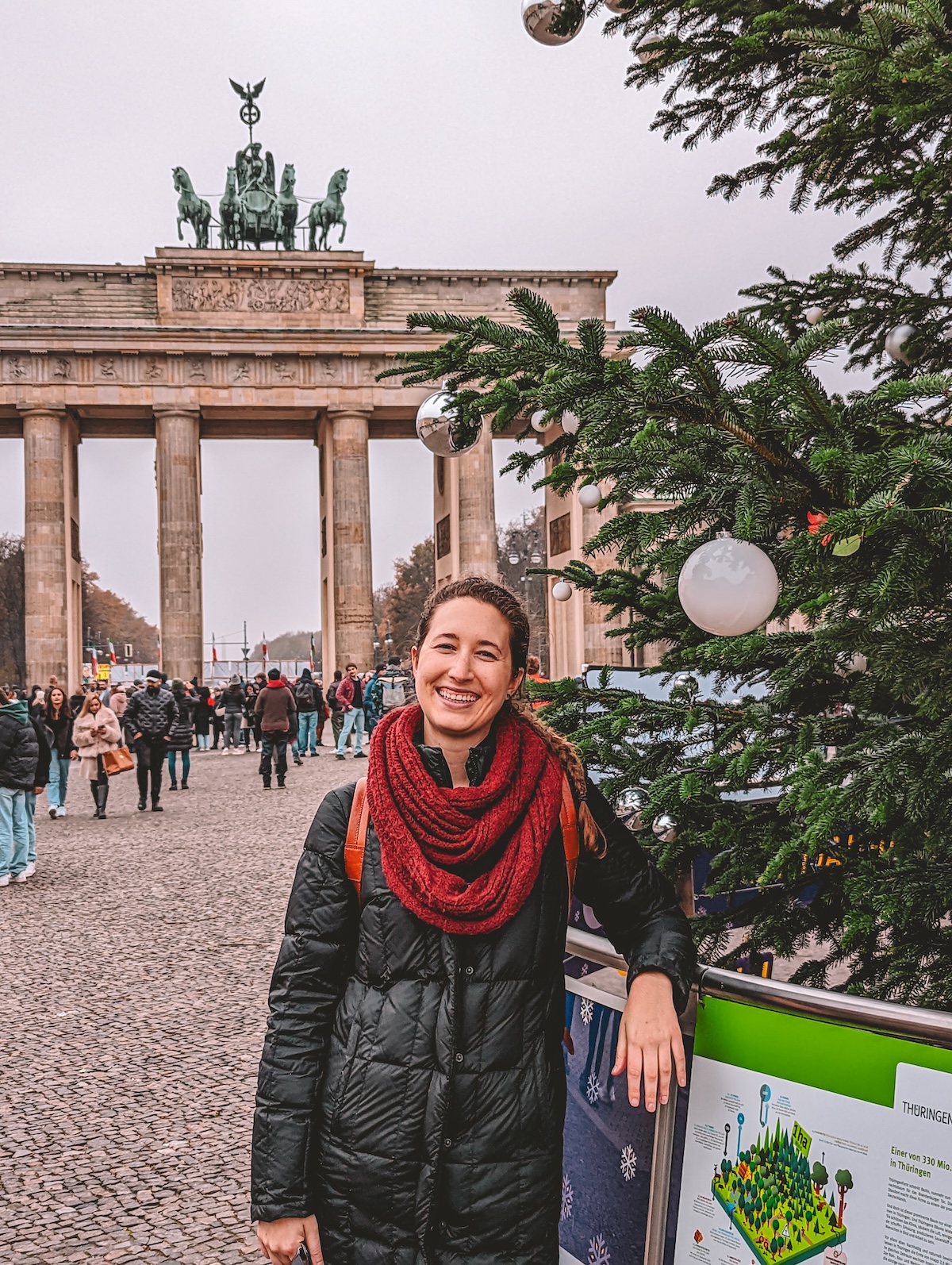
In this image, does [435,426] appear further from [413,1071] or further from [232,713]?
[232,713]

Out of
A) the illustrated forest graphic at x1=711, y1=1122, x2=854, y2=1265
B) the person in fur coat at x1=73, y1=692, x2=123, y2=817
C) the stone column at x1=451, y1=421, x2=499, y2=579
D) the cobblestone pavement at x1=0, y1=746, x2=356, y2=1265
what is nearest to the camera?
the illustrated forest graphic at x1=711, y1=1122, x2=854, y2=1265

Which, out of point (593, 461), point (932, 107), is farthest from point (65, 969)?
point (932, 107)

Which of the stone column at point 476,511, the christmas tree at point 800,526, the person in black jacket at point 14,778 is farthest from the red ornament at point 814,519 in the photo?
the stone column at point 476,511

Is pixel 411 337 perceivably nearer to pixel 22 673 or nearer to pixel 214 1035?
pixel 22 673

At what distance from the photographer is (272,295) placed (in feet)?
134

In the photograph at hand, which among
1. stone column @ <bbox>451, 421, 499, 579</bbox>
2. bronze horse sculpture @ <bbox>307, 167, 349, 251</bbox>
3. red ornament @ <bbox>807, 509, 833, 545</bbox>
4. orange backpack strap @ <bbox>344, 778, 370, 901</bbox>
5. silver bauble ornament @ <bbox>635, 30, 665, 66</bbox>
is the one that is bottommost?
orange backpack strap @ <bbox>344, 778, 370, 901</bbox>

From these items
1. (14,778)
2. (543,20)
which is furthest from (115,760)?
(543,20)

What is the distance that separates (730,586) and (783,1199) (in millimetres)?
1099

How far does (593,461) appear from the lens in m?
2.89

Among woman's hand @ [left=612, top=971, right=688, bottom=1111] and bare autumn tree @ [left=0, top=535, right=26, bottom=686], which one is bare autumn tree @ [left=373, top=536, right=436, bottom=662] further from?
woman's hand @ [left=612, top=971, right=688, bottom=1111]

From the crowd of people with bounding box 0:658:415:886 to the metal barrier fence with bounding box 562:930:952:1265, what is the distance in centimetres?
117

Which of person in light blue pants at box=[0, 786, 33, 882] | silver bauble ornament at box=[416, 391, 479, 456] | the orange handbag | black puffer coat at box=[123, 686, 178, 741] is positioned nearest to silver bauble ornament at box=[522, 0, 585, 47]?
silver bauble ornament at box=[416, 391, 479, 456]

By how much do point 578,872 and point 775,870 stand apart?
0.41m

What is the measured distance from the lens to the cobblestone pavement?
389 centimetres
